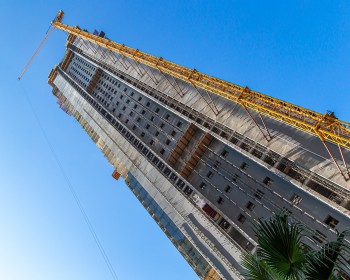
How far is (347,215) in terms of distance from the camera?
29.2m

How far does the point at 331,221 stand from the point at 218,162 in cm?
1792

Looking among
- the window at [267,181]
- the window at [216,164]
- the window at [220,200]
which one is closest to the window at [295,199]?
the window at [267,181]

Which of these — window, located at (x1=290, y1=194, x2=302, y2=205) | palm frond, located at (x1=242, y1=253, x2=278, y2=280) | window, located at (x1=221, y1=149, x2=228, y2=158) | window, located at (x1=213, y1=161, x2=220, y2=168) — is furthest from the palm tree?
window, located at (x1=213, y1=161, x2=220, y2=168)

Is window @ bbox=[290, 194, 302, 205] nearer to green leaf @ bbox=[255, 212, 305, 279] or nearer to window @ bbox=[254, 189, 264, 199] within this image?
window @ bbox=[254, 189, 264, 199]

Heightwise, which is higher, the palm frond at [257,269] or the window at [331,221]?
the window at [331,221]

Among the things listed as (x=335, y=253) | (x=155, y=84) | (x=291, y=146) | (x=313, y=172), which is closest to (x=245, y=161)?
(x=291, y=146)

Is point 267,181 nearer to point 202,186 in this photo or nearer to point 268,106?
point 268,106

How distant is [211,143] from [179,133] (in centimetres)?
686

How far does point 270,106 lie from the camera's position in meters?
40.2

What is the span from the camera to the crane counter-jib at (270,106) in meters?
30.4

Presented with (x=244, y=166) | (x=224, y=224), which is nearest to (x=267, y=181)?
(x=244, y=166)

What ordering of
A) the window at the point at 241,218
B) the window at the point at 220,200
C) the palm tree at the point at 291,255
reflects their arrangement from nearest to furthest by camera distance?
the palm tree at the point at 291,255 < the window at the point at 241,218 < the window at the point at 220,200

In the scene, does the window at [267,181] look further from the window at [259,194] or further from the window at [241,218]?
the window at [241,218]

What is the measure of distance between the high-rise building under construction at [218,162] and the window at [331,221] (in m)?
0.08
